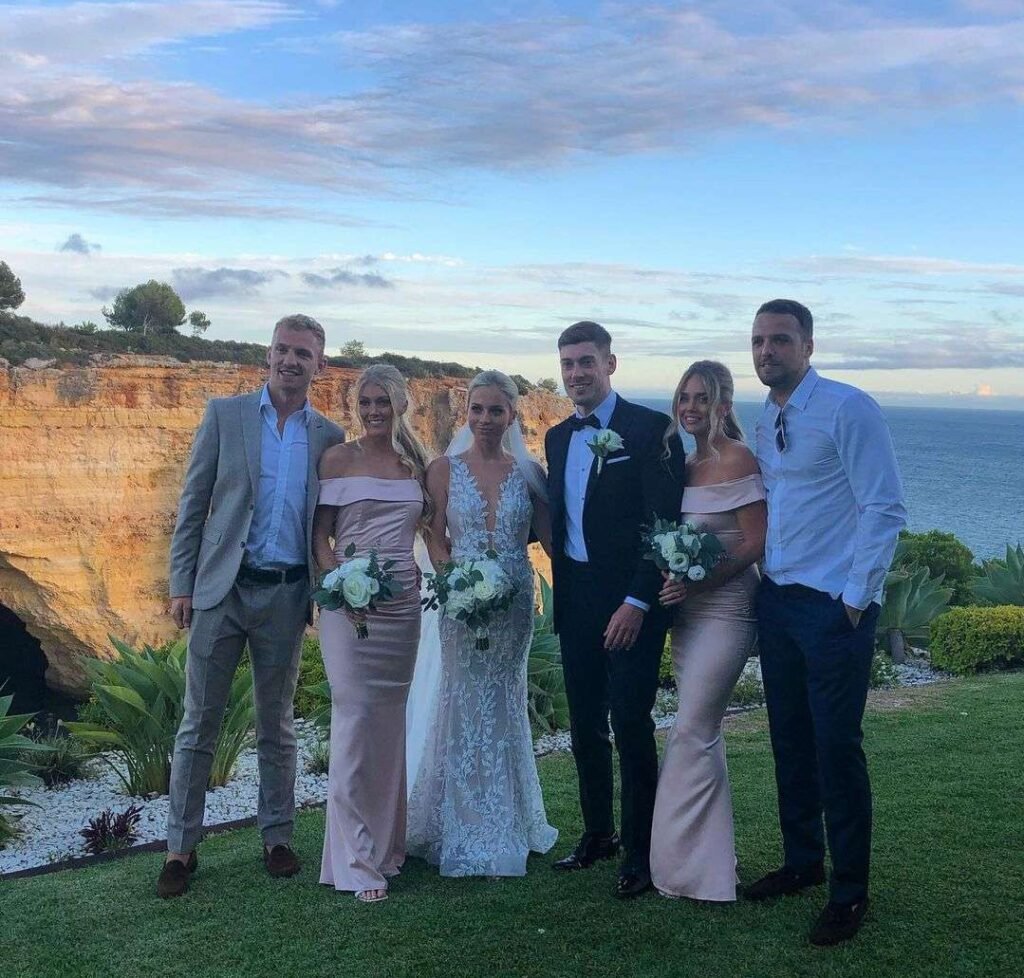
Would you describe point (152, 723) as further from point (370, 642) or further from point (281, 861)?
point (370, 642)

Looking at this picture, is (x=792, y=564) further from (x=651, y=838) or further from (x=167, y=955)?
(x=167, y=955)

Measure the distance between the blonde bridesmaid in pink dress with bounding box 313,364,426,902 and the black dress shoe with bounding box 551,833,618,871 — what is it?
2.94ft

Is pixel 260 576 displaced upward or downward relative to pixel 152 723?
upward

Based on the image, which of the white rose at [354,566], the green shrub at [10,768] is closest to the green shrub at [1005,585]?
the white rose at [354,566]

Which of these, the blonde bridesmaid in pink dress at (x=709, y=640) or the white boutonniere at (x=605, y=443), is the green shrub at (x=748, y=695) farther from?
the white boutonniere at (x=605, y=443)

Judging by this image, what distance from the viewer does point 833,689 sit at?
14.4 ft

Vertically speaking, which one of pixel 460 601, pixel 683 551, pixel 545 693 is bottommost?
pixel 545 693

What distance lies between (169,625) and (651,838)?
1800 centimetres

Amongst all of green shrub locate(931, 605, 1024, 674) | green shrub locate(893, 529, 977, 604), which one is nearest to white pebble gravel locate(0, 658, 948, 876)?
green shrub locate(931, 605, 1024, 674)

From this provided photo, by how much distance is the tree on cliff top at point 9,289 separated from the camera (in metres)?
26.5

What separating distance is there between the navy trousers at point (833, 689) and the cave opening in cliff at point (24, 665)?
730 inches

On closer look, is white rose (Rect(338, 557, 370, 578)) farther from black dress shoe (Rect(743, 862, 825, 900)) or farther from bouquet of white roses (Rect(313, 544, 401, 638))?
black dress shoe (Rect(743, 862, 825, 900))

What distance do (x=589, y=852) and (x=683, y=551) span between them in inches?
74.4

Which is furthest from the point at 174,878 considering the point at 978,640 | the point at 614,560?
the point at 978,640
